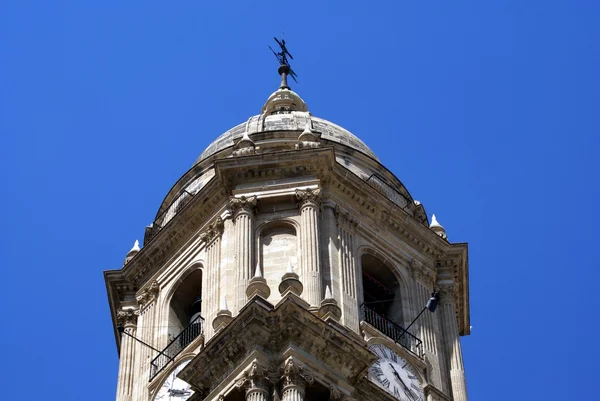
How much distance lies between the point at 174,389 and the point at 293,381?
5.37 m

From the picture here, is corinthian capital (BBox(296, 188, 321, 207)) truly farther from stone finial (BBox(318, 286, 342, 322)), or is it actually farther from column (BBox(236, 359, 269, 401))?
column (BBox(236, 359, 269, 401))

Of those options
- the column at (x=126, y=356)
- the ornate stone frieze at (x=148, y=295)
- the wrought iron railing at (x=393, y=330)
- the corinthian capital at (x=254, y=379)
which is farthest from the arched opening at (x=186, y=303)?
the corinthian capital at (x=254, y=379)

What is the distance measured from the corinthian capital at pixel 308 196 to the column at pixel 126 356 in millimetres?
5810

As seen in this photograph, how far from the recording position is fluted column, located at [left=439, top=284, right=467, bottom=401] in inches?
1832

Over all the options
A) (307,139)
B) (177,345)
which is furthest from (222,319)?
(307,139)

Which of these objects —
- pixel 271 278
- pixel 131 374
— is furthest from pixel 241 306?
pixel 131 374

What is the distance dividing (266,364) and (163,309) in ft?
25.3

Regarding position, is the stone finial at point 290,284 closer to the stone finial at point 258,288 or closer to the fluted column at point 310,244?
the stone finial at point 258,288

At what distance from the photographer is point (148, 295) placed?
49.8 metres

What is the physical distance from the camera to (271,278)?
151 ft

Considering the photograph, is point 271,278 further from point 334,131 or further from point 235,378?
point 334,131

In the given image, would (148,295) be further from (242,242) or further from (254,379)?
(254,379)

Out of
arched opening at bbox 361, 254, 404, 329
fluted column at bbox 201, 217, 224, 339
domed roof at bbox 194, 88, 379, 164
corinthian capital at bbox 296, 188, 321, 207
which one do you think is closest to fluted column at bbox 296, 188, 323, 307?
corinthian capital at bbox 296, 188, 321, 207

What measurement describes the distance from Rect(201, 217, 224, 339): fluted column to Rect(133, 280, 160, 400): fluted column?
207cm
